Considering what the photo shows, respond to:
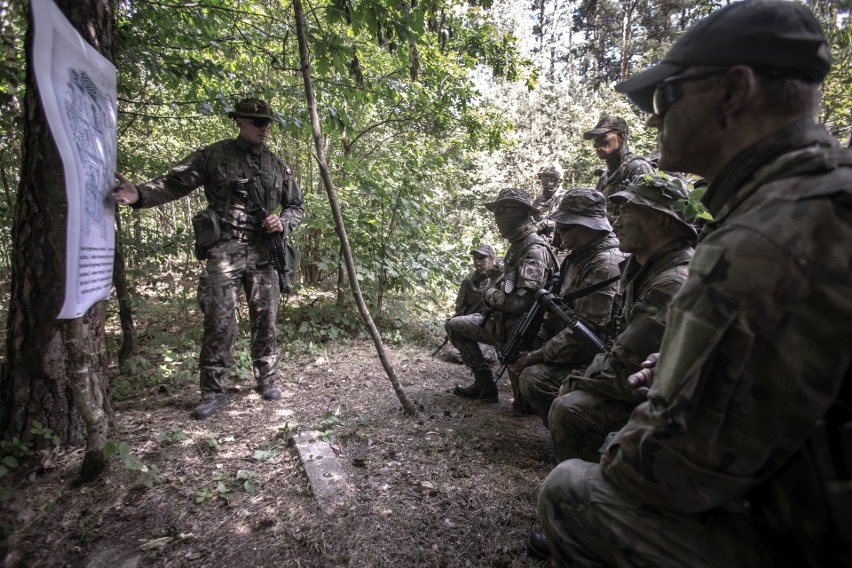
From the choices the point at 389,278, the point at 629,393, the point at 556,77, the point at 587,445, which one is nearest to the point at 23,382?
the point at 587,445

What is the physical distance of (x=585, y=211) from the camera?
3.43m

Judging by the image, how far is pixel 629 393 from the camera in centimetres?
225

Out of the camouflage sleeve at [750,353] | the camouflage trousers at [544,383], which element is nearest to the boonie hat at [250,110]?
the camouflage trousers at [544,383]

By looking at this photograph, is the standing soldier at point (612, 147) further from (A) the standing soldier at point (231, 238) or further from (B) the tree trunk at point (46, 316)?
(B) the tree trunk at point (46, 316)

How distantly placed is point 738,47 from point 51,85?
6.93 feet

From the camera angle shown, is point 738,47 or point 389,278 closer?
point 738,47

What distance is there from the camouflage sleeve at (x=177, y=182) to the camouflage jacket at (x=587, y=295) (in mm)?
3138

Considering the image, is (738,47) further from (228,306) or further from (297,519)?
(228,306)

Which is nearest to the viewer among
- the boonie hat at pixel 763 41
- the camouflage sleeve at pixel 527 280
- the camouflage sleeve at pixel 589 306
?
the boonie hat at pixel 763 41

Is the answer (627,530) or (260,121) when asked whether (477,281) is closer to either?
(260,121)

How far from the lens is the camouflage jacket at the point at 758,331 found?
0.93 meters

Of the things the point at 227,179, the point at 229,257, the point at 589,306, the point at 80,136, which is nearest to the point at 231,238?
the point at 229,257

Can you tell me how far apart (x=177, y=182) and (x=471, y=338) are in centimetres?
313

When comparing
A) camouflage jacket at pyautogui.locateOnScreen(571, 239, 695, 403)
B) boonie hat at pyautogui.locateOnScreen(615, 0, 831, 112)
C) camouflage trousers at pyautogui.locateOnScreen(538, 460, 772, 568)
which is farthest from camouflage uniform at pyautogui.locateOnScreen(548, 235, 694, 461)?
boonie hat at pyautogui.locateOnScreen(615, 0, 831, 112)
